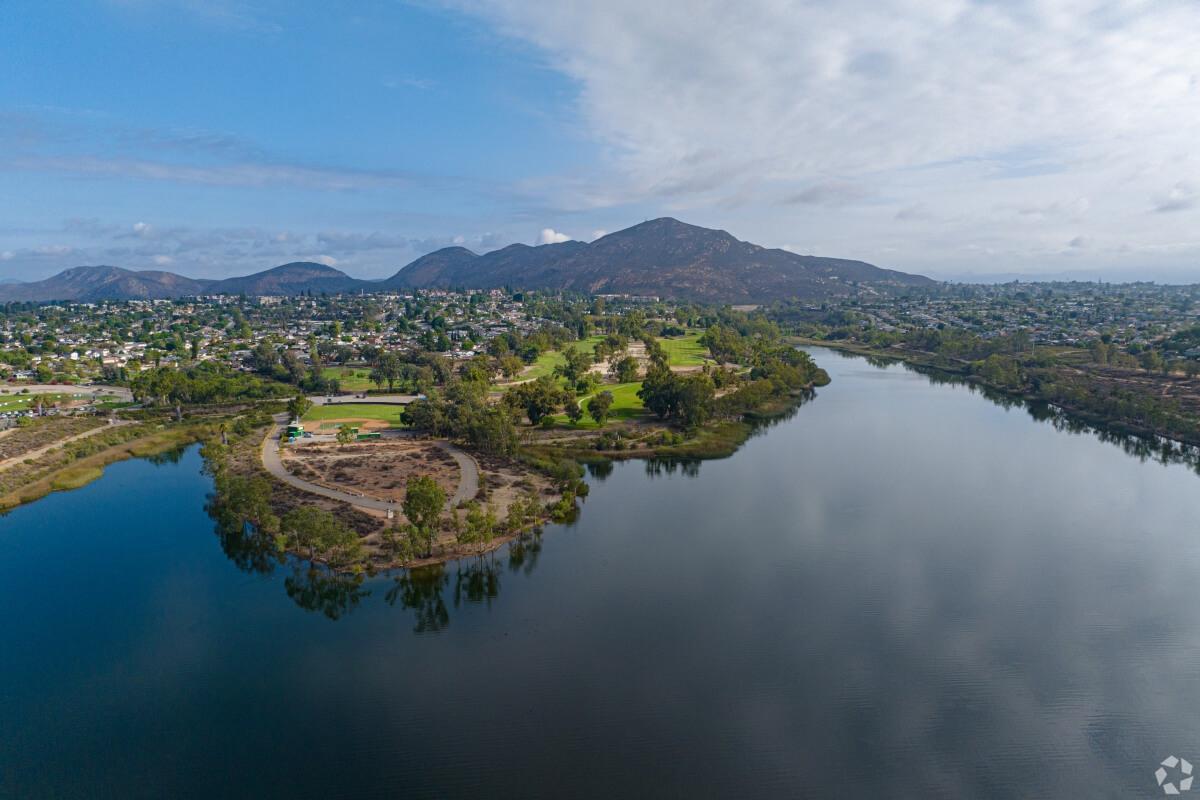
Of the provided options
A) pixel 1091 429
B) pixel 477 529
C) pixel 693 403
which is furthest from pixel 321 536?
pixel 1091 429


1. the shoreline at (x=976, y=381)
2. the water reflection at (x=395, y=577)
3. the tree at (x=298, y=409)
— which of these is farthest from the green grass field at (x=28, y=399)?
the shoreline at (x=976, y=381)

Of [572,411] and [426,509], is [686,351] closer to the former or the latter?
[572,411]

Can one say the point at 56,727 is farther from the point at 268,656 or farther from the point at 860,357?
the point at 860,357

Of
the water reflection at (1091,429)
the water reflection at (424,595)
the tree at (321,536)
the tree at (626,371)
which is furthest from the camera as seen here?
the tree at (626,371)

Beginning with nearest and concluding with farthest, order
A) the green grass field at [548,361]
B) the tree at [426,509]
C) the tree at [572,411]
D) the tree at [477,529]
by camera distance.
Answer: the tree at [477,529]
the tree at [426,509]
the tree at [572,411]
the green grass field at [548,361]

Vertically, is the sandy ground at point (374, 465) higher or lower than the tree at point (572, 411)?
lower

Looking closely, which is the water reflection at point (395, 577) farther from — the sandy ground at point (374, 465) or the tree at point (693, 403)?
the tree at point (693, 403)
